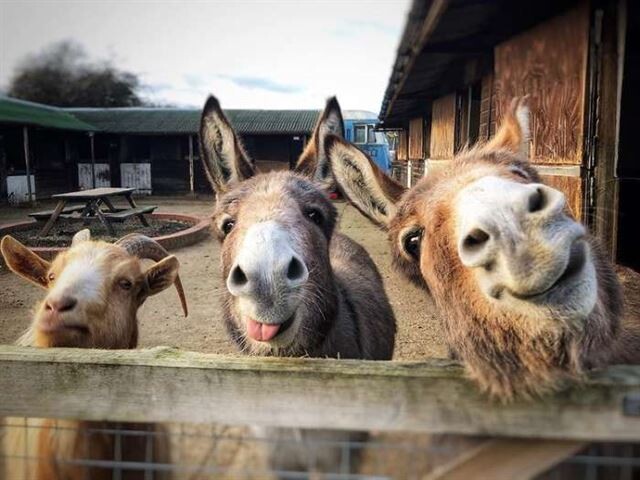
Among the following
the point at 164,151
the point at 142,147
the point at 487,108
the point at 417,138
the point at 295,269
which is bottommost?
the point at 295,269

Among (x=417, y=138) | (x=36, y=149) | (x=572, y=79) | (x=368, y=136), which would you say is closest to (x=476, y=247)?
(x=572, y=79)

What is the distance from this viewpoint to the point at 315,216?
3084 mm

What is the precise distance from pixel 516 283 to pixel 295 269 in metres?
1.05

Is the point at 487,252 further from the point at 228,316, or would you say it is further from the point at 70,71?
the point at 70,71

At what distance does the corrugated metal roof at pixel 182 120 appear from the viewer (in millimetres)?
28359

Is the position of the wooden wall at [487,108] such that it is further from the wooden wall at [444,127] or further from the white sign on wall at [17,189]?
the white sign on wall at [17,189]

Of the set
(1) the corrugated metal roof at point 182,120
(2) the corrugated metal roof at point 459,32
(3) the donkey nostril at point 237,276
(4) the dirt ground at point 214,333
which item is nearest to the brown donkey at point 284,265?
(3) the donkey nostril at point 237,276

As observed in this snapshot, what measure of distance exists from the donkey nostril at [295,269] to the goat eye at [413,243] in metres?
→ 0.47

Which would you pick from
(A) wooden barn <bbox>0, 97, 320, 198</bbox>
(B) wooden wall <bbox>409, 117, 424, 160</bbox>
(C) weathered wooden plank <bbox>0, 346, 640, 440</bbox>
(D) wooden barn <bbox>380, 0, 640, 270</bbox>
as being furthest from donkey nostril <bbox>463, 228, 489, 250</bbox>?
(A) wooden barn <bbox>0, 97, 320, 198</bbox>

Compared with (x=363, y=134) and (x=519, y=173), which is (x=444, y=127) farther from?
(x=363, y=134)

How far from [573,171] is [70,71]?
241 ft

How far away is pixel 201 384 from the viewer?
5.04ft

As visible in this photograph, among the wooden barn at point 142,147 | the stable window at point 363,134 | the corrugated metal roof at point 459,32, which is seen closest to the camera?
the corrugated metal roof at point 459,32

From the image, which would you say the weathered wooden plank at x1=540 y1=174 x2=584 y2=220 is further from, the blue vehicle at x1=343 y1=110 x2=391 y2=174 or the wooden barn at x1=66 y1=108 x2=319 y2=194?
the blue vehicle at x1=343 y1=110 x2=391 y2=174
